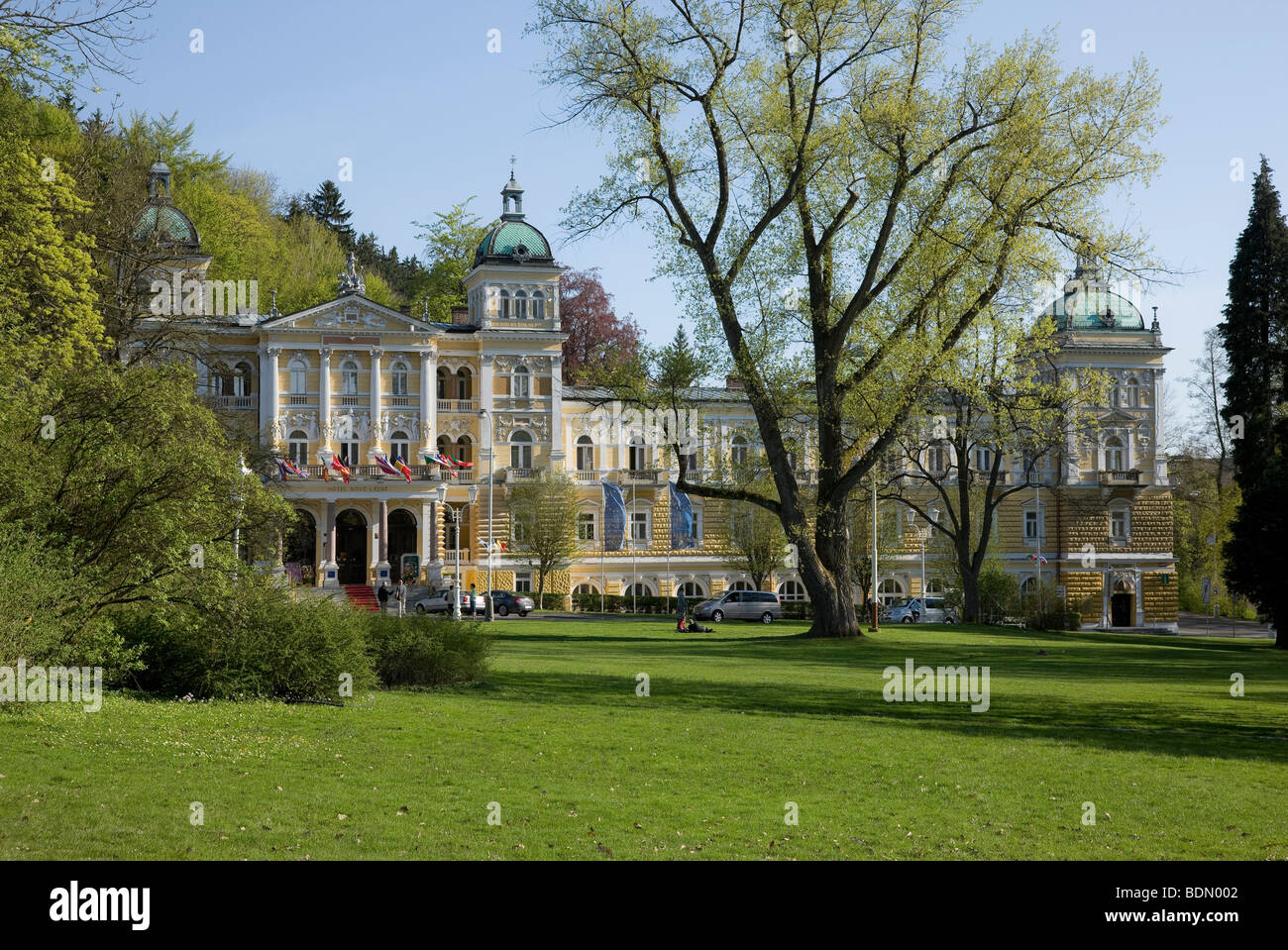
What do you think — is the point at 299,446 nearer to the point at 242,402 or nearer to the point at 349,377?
the point at 242,402

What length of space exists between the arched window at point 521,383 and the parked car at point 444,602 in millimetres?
16490

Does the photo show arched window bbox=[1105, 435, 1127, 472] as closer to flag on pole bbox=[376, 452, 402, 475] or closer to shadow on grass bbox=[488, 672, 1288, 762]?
flag on pole bbox=[376, 452, 402, 475]

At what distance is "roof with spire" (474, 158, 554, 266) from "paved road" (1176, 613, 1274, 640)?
37084mm

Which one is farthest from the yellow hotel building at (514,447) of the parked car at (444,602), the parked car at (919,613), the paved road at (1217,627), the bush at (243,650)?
the bush at (243,650)

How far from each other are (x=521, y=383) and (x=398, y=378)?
20.6ft

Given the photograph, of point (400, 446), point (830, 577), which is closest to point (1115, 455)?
point (400, 446)

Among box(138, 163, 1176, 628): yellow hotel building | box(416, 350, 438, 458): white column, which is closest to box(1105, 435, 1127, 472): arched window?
box(138, 163, 1176, 628): yellow hotel building

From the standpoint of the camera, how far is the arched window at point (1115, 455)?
71.7 m

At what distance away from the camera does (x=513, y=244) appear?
66.2 meters

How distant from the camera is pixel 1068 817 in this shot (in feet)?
38.1

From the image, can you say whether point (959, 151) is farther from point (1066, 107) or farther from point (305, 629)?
point (305, 629)

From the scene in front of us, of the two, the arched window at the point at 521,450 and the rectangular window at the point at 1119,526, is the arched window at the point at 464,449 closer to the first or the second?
the arched window at the point at 521,450

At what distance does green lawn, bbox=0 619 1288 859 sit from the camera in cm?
1010

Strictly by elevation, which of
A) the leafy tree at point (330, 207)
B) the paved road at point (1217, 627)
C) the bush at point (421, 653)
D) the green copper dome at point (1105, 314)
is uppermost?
the leafy tree at point (330, 207)
